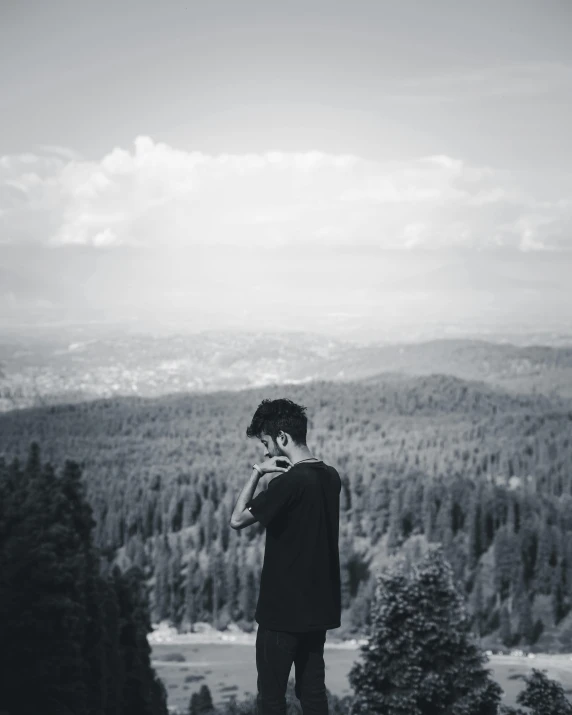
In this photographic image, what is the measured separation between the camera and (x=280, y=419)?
27.5 ft

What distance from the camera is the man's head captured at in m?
8.38

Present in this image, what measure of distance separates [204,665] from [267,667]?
9120 cm

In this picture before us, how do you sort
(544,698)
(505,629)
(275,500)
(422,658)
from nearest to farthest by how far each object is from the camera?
(275,500) < (544,698) < (422,658) < (505,629)

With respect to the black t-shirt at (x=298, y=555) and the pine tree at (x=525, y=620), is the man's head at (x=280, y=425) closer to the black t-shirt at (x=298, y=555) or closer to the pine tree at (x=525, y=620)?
the black t-shirt at (x=298, y=555)

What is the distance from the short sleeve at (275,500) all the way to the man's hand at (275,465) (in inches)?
5.5

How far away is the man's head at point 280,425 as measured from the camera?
27.5ft

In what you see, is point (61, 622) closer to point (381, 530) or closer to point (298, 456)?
point (298, 456)

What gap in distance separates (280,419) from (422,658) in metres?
26.3

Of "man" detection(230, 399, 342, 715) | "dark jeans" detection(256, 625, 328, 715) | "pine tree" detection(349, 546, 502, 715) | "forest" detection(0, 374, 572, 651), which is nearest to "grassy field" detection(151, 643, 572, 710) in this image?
"forest" detection(0, 374, 572, 651)

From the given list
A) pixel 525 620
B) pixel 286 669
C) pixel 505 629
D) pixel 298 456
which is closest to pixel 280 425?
pixel 298 456

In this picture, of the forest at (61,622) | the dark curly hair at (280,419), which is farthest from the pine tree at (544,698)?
the dark curly hair at (280,419)

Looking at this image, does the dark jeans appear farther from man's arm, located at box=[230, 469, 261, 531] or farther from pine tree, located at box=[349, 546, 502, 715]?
pine tree, located at box=[349, 546, 502, 715]

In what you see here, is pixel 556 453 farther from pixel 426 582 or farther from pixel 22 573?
pixel 22 573

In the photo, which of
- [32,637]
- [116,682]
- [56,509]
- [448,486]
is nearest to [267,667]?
[32,637]
